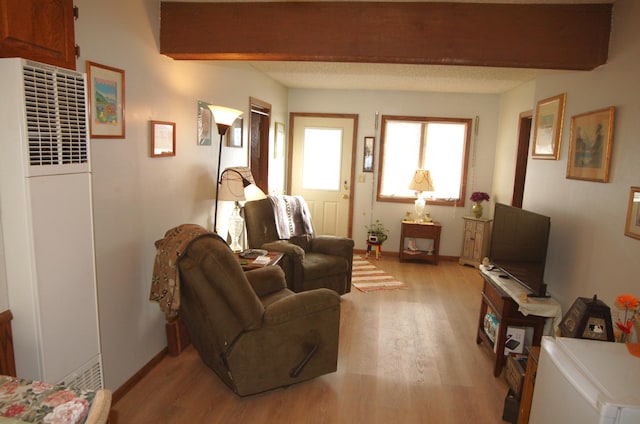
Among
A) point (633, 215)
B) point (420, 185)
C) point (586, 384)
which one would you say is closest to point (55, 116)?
point (586, 384)

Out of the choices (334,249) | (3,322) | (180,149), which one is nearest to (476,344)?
(334,249)

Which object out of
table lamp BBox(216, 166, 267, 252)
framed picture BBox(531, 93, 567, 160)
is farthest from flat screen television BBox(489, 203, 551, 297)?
table lamp BBox(216, 166, 267, 252)

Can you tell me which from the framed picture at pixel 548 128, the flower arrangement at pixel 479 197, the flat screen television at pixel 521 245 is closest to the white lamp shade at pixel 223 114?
the flat screen television at pixel 521 245

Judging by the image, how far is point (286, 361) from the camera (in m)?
2.46

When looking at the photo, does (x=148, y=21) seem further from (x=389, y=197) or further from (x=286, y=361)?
(x=389, y=197)

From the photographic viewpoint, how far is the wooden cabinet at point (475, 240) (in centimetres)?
550

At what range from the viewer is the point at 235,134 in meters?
4.08

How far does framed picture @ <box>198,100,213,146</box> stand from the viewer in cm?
330

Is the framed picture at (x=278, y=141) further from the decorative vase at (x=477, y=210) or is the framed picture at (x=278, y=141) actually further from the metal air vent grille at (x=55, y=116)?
the metal air vent grille at (x=55, y=116)

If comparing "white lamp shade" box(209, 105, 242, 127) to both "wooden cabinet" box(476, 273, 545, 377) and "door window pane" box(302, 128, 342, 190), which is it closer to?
"wooden cabinet" box(476, 273, 545, 377)

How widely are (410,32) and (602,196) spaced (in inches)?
57.4

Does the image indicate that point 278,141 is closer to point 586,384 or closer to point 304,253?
point 304,253

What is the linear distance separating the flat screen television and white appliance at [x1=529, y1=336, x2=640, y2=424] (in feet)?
3.83

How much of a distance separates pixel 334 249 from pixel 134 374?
219 cm
